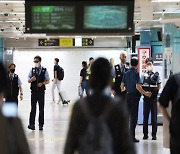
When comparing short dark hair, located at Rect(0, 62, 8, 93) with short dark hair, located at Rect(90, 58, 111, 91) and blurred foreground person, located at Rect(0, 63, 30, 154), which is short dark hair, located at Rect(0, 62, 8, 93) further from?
short dark hair, located at Rect(90, 58, 111, 91)

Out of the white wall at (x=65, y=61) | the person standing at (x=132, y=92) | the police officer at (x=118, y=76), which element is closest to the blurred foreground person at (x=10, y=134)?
the person standing at (x=132, y=92)

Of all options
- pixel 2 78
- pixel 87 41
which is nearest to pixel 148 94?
pixel 2 78

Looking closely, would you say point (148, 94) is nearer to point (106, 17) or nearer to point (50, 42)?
point (106, 17)

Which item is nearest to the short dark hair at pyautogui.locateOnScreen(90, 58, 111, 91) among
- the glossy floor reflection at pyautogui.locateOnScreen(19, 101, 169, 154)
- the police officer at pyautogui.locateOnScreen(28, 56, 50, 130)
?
the glossy floor reflection at pyautogui.locateOnScreen(19, 101, 169, 154)

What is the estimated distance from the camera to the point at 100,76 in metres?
3.56

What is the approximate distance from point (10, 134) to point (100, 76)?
867 mm

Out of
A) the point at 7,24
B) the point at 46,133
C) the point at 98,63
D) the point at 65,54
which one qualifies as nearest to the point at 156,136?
the point at 46,133

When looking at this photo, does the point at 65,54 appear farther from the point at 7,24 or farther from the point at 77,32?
the point at 77,32

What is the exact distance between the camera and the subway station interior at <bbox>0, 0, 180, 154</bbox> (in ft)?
19.5

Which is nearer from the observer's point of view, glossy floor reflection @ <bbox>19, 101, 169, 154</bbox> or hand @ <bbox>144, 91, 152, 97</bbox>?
glossy floor reflection @ <bbox>19, 101, 169, 154</bbox>

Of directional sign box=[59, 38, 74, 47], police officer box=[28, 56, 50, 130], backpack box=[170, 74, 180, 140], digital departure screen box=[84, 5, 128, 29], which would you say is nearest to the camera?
backpack box=[170, 74, 180, 140]

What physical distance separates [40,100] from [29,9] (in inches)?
214

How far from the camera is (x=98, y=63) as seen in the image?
3.60m

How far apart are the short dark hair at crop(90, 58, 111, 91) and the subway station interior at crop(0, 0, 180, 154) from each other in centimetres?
63
